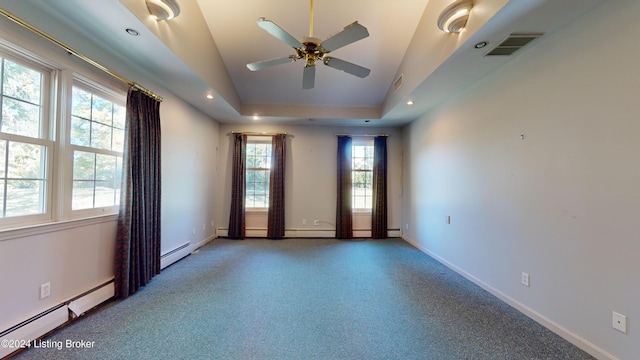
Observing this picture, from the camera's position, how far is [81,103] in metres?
2.19

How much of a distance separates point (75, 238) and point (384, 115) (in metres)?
4.57

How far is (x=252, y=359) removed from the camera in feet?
5.31

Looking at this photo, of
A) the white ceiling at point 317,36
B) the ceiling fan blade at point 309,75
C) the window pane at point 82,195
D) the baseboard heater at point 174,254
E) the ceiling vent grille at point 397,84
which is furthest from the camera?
the ceiling vent grille at point 397,84

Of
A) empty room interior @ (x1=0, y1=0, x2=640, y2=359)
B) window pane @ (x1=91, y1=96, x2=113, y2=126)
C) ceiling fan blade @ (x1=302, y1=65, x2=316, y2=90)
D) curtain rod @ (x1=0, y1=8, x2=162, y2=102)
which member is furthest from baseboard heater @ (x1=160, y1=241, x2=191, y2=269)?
ceiling fan blade @ (x1=302, y1=65, x2=316, y2=90)

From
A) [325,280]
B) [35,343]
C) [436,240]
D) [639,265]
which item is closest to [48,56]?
[35,343]

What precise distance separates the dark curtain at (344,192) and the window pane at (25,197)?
166 inches

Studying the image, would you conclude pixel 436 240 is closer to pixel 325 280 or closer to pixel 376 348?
pixel 325 280

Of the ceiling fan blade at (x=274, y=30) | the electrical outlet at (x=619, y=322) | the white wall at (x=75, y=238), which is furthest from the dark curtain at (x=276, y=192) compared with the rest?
the electrical outlet at (x=619, y=322)

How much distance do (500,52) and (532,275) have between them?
2.19 m

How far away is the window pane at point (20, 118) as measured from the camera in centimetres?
166

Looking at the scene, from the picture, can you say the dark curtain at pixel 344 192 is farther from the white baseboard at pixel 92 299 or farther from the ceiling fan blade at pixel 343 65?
the white baseboard at pixel 92 299

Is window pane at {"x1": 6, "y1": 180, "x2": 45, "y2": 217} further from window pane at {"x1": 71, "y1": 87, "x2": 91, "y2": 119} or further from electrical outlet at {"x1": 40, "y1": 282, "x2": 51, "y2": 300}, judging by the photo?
window pane at {"x1": 71, "y1": 87, "x2": 91, "y2": 119}

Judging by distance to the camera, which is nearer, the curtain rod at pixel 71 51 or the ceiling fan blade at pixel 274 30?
the curtain rod at pixel 71 51

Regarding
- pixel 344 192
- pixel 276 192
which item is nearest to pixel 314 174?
pixel 344 192
